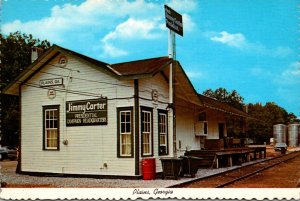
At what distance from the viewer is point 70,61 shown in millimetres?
15953

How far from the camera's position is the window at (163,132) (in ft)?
54.1

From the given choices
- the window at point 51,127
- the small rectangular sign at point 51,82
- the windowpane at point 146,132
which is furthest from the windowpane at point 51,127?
the windowpane at point 146,132

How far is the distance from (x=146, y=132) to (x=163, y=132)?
162cm

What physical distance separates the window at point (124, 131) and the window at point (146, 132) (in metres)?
0.54

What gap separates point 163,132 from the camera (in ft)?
55.3

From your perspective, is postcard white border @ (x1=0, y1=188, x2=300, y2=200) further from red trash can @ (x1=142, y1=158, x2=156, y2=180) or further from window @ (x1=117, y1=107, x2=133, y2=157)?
window @ (x1=117, y1=107, x2=133, y2=157)

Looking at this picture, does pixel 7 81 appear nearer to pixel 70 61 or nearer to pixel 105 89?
pixel 70 61

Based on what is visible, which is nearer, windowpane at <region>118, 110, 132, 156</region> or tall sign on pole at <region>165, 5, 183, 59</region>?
tall sign on pole at <region>165, 5, 183, 59</region>

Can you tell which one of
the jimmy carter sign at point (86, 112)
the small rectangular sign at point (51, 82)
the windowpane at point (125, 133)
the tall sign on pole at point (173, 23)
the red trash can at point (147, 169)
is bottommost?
the red trash can at point (147, 169)

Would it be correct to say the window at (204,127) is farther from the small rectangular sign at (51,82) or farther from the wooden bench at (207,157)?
the small rectangular sign at (51,82)

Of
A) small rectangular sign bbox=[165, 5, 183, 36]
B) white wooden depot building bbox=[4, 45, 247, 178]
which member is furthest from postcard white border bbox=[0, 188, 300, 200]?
white wooden depot building bbox=[4, 45, 247, 178]

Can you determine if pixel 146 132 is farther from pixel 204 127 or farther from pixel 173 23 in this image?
pixel 204 127

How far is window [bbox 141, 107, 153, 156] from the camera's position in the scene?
596 inches

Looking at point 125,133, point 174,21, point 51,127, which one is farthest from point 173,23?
point 51,127
